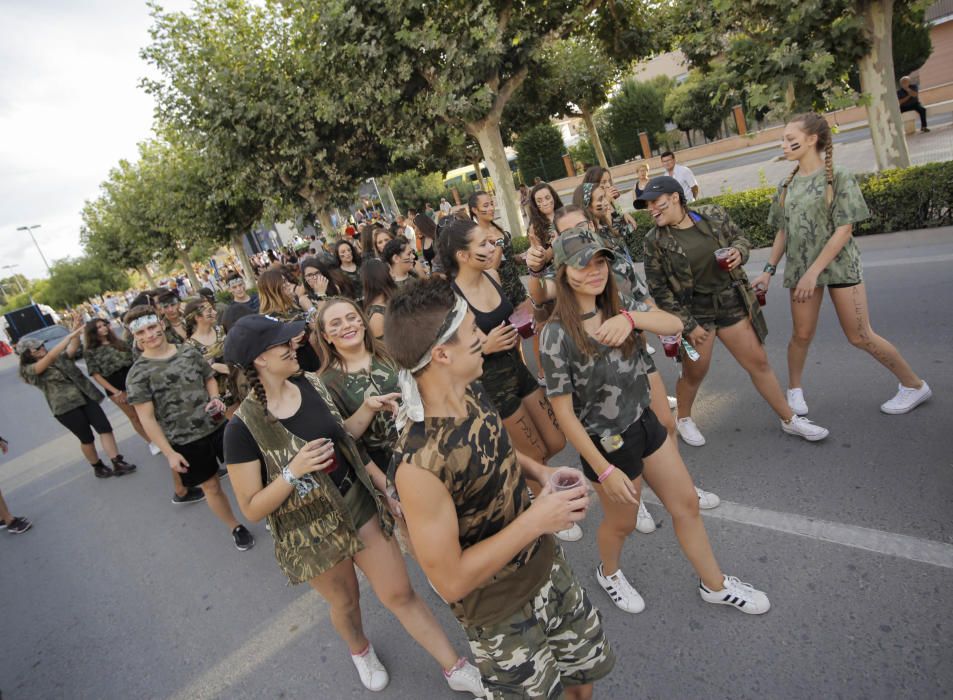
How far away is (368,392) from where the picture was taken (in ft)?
10.3

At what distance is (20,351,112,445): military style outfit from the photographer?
6355 mm

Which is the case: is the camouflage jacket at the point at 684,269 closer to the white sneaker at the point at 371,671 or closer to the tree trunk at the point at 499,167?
the white sneaker at the point at 371,671

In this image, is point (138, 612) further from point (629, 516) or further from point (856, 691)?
point (856, 691)

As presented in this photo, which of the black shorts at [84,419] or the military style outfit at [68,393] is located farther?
the black shorts at [84,419]

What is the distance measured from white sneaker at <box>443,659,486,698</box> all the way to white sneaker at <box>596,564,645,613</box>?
0.81 meters

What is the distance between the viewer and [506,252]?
511 centimetres

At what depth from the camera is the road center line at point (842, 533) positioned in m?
2.72

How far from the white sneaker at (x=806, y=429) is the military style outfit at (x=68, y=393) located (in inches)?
282

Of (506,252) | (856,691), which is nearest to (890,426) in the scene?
(856,691)

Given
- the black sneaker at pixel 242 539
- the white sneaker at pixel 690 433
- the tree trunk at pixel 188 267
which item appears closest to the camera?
the white sneaker at pixel 690 433

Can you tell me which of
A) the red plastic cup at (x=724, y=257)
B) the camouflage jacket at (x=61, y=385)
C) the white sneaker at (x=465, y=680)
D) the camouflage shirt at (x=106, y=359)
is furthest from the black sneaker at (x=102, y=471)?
the red plastic cup at (x=724, y=257)

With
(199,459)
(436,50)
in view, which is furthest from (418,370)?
(436,50)

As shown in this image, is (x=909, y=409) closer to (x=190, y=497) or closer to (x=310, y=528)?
(x=310, y=528)

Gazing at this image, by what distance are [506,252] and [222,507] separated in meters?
3.27
